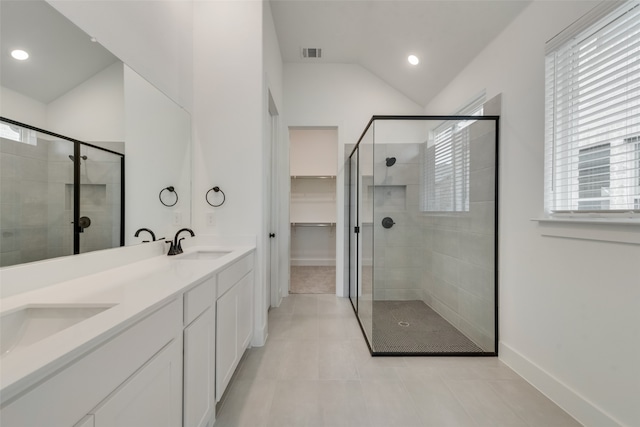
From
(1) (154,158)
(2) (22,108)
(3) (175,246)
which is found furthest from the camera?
(3) (175,246)

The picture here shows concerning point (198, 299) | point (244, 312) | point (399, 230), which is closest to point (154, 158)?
point (198, 299)

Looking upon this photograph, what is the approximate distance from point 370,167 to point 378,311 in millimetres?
1535

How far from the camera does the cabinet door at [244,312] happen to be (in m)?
1.79

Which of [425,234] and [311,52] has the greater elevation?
[311,52]

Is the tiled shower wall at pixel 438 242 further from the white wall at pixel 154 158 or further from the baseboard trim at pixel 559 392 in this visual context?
the white wall at pixel 154 158

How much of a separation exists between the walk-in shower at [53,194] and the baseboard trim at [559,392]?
2.74 metres

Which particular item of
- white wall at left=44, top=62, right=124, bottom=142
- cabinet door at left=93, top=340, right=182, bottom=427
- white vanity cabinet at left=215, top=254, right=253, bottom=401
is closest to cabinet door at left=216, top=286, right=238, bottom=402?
white vanity cabinet at left=215, top=254, right=253, bottom=401

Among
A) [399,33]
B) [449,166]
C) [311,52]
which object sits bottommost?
[449,166]

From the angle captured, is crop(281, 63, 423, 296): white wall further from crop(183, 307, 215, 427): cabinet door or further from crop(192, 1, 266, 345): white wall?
crop(183, 307, 215, 427): cabinet door

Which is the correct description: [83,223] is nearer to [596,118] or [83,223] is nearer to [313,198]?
[596,118]

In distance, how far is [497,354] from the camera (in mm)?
2084

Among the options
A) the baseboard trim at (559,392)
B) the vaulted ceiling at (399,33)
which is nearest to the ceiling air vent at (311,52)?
the vaulted ceiling at (399,33)

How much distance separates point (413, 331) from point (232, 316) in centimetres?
177

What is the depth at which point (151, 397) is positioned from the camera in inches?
33.6
